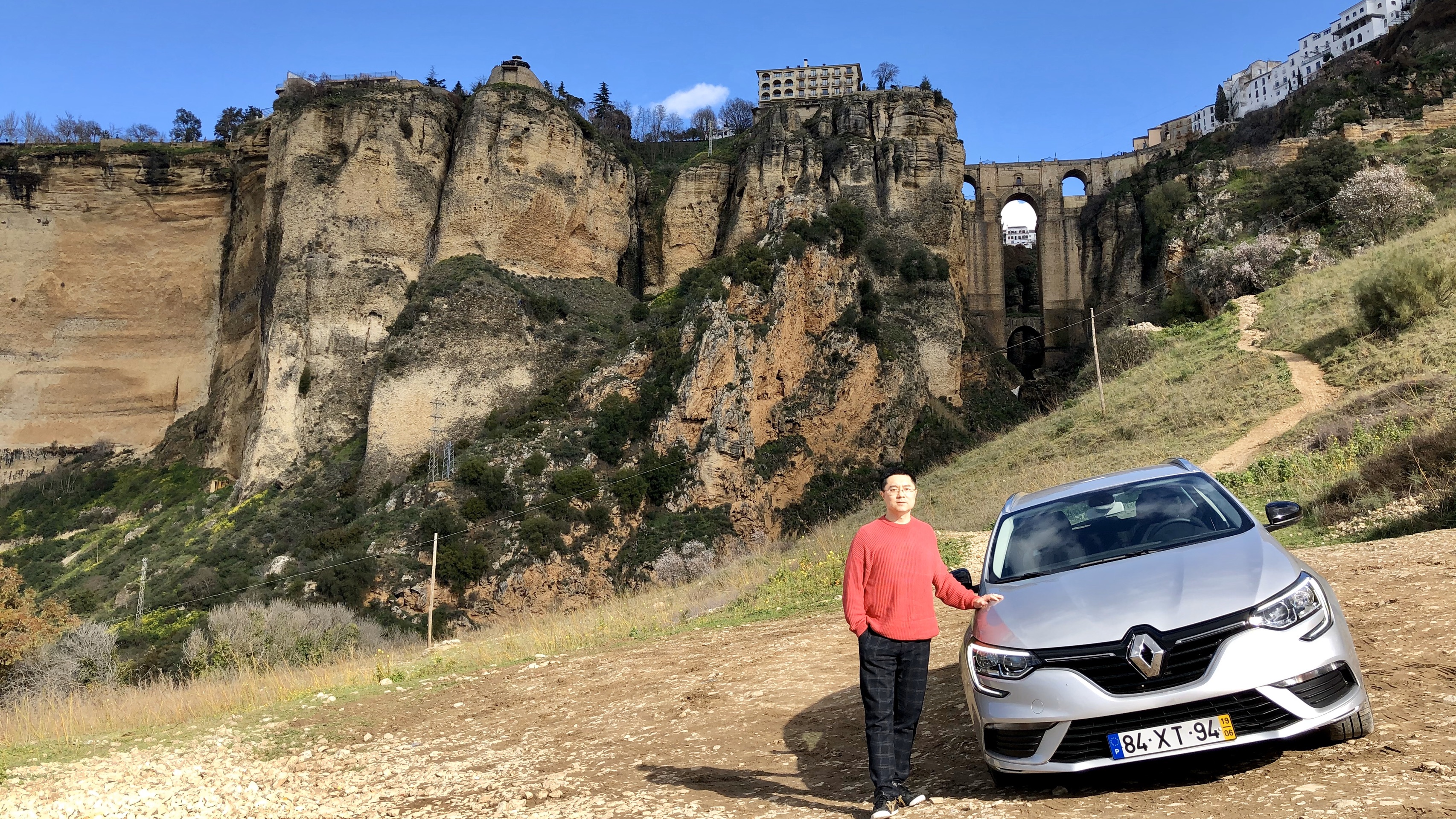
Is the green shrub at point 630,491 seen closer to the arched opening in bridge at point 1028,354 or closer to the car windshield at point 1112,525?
the arched opening in bridge at point 1028,354

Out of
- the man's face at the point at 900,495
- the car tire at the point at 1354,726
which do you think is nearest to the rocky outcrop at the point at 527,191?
the man's face at the point at 900,495

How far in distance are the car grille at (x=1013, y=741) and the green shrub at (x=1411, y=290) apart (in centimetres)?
2227

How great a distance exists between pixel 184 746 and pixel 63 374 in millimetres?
51011

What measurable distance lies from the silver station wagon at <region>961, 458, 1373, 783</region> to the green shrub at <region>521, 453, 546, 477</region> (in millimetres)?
28947

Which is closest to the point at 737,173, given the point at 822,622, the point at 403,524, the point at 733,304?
the point at 733,304

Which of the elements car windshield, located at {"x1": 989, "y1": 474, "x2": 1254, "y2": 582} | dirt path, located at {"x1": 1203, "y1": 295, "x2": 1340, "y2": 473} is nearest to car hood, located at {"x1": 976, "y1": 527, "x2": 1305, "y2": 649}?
car windshield, located at {"x1": 989, "y1": 474, "x2": 1254, "y2": 582}

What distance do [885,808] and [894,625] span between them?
33.5 inches

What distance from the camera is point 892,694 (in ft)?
16.1

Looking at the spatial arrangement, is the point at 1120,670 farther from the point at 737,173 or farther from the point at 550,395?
the point at 737,173

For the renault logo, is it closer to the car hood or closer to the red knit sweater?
the car hood

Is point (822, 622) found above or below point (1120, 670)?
below

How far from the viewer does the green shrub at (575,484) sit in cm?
3231

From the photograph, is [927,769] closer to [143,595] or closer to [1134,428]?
A: [1134,428]

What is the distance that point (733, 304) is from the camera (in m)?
36.6
